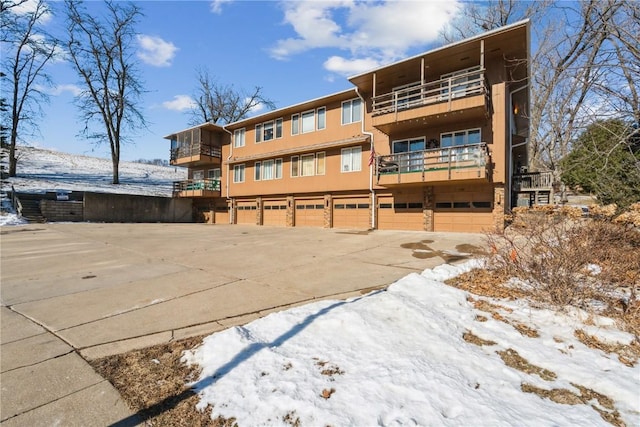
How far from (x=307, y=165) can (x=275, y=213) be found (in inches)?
183

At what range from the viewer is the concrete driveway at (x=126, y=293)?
295 centimetres

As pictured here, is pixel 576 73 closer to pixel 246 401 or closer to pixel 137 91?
pixel 246 401

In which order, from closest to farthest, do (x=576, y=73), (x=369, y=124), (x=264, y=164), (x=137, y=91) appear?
(x=576, y=73) → (x=369, y=124) → (x=264, y=164) → (x=137, y=91)

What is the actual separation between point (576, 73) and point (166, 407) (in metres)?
8.03

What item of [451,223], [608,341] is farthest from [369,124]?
[608,341]

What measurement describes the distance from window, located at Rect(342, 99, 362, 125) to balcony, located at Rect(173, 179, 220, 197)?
43.8 feet

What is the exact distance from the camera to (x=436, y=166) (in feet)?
50.4

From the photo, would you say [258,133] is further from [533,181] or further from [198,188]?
[533,181]

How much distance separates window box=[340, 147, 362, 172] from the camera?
1867cm

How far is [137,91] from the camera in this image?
112 ft

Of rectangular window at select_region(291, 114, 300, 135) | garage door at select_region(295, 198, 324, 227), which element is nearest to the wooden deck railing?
garage door at select_region(295, 198, 324, 227)

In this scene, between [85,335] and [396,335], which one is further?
[85,335]

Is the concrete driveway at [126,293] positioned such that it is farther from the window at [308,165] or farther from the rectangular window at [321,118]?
the rectangular window at [321,118]

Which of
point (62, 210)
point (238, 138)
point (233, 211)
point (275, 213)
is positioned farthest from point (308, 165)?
point (62, 210)
